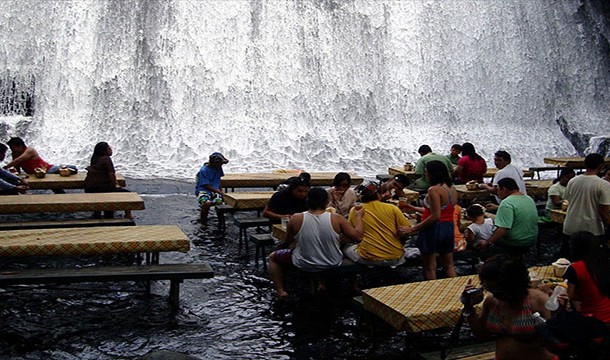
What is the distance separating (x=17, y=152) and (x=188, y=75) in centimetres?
842

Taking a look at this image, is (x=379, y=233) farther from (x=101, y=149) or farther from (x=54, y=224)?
(x=101, y=149)

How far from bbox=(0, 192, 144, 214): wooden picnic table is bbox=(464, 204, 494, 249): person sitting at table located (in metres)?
3.98

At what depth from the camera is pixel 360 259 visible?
21.0 ft

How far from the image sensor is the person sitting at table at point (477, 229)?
716cm

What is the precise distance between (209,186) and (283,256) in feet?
13.0

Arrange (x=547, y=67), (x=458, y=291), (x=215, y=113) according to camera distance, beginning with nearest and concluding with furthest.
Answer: (x=458, y=291), (x=215, y=113), (x=547, y=67)

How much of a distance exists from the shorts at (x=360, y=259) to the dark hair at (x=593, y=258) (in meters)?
2.20

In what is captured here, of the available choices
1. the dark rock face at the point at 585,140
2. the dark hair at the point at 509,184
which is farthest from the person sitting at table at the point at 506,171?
the dark rock face at the point at 585,140

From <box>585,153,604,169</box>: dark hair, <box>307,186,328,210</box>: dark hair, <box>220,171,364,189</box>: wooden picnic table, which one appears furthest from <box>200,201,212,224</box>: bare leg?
<box>585,153,604,169</box>: dark hair

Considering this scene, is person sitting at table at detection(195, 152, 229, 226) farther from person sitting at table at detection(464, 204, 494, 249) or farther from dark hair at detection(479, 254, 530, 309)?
dark hair at detection(479, 254, 530, 309)

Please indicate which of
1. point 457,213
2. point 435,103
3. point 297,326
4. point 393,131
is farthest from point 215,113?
point 297,326

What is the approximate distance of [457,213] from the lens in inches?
299

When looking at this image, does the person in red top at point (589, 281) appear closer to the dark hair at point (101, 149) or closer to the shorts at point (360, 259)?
the shorts at point (360, 259)

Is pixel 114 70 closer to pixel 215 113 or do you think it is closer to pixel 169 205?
pixel 215 113
